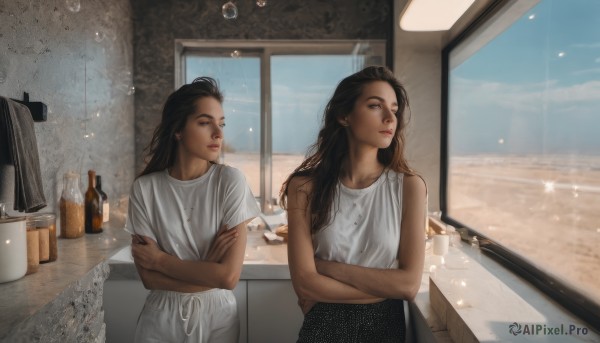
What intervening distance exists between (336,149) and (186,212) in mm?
508

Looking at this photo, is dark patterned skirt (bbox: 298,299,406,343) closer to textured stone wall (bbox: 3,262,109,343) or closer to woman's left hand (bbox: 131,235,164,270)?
woman's left hand (bbox: 131,235,164,270)

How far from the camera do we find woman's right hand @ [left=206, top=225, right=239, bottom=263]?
4.05 ft

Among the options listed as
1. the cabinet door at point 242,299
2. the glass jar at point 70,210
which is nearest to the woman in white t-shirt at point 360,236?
the cabinet door at point 242,299

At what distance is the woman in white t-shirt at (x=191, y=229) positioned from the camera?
3.93 feet

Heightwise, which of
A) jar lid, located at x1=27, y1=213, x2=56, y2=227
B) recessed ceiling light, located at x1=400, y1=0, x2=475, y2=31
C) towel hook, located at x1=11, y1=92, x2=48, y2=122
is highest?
recessed ceiling light, located at x1=400, y1=0, x2=475, y2=31

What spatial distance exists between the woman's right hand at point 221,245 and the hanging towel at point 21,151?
0.73 meters

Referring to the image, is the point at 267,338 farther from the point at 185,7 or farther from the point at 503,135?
the point at 185,7

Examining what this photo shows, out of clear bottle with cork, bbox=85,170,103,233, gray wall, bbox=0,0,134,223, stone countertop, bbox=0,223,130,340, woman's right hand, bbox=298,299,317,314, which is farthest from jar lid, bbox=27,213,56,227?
woman's right hand, bbox=298,299,317,314

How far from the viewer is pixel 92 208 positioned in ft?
7.45

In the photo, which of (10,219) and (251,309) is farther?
(251,309)

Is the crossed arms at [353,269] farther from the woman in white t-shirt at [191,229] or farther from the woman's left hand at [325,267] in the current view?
the woman in white t-shirt at [191,229]

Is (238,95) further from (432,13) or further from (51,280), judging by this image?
(51,280)

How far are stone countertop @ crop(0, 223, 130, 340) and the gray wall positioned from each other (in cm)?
30

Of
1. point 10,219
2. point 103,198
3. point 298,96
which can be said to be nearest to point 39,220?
point 10,219
